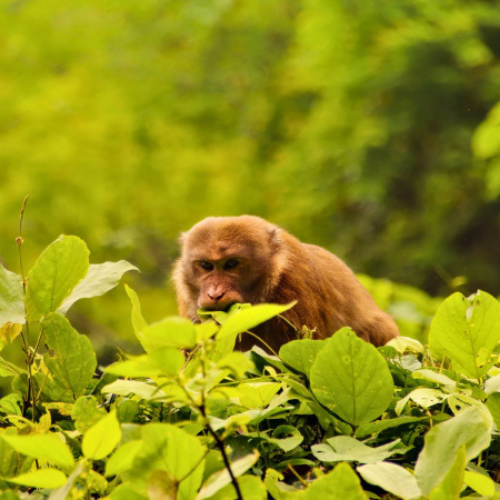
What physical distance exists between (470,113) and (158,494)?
1502 centimetres

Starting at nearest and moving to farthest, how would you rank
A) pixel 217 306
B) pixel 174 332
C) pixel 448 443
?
pixel 174 332 → pixel 448 443 → pixel 217 306

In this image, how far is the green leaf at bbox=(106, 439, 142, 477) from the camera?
1475 millimetres

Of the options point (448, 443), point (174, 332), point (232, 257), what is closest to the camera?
point (174, 332)

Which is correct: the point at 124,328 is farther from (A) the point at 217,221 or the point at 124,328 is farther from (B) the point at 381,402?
(B) the point at 381,402

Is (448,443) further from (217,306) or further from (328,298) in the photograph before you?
(328,298)

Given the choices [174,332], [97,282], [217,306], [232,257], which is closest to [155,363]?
[174,332]

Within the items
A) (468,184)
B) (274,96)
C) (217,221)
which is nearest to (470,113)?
(468,184)

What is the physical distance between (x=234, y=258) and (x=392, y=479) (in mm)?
3395

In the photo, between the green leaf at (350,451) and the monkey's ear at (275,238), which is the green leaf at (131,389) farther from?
the monkey's ear at (275,238)

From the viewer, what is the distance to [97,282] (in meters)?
2.09

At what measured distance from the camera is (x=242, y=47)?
61.3 feet

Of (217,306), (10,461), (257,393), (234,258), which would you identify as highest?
(257,393)

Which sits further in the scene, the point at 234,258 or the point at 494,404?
the point at 234,258

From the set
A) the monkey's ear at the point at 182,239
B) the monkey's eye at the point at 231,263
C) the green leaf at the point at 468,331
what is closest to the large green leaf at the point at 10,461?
the green leaf at the point at 468,331
